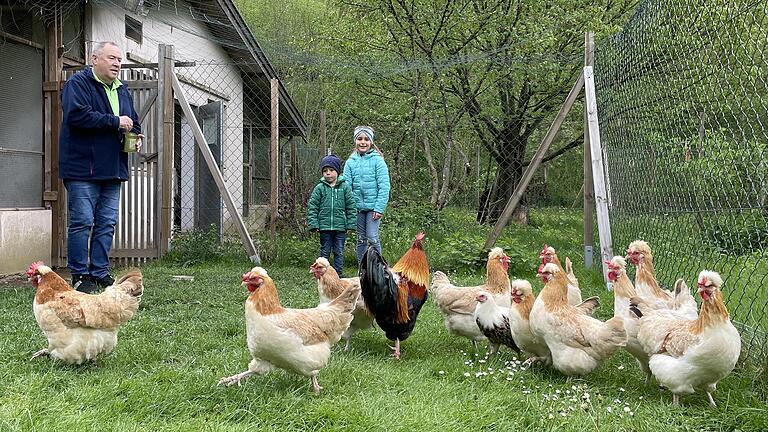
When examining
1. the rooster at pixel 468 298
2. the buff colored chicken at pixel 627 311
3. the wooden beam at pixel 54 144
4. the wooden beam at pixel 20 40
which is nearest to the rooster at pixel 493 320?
the rooster at pixel 468 298

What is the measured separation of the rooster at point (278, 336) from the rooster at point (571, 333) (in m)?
1.29

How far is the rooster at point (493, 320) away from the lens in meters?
4.14

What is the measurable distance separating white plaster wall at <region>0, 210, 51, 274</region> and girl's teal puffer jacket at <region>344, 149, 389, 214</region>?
12.5 ft

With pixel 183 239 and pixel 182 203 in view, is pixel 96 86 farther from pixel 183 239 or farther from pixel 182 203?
pixel 182 203

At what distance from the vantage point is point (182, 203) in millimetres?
10906

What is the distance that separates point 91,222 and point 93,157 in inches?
23.1

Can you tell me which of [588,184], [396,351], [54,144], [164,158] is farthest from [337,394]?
[54,144]

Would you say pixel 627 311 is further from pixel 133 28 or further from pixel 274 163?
pixel 133 28

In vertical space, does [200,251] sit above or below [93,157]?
below

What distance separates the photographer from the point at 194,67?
11688mm

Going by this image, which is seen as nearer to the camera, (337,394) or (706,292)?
(706,292)

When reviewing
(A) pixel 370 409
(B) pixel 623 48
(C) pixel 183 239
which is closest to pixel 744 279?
(B) pixel 623 48

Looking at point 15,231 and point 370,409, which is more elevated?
point 15,231

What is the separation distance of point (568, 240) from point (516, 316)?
7620 mm
